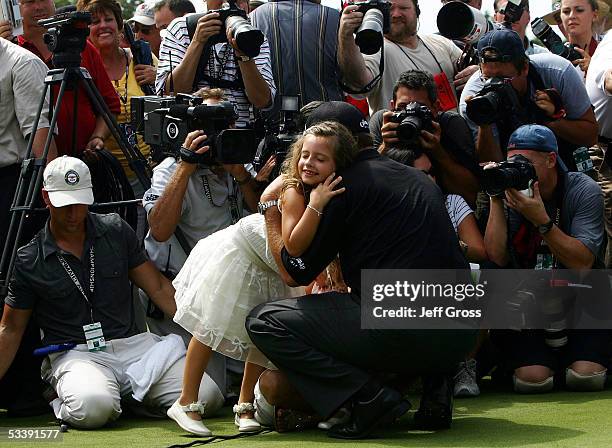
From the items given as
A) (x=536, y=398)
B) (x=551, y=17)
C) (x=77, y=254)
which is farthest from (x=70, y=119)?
(x=551, y=17)

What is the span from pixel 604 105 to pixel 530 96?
0.61 m

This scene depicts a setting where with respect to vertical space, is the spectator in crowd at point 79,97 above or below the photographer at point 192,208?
above

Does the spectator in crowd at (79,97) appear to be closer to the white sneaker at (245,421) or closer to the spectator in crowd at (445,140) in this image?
the spectator in crowd at (445,140)

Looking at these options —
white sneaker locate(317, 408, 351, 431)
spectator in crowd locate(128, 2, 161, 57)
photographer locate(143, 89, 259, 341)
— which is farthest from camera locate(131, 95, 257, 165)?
spectator in crowd locate(128, 2, 161, 57)

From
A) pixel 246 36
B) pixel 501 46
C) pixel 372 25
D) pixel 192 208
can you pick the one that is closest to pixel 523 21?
pixel 501 46

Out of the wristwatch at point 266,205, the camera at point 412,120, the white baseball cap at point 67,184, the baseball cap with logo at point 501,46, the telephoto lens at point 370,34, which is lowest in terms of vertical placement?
the wristwatch at point 266,205

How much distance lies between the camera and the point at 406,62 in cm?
799

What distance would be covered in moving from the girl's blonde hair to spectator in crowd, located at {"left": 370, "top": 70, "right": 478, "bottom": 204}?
1123 mm

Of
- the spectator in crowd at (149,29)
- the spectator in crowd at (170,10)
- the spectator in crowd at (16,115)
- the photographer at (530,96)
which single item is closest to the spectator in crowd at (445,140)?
the photographer at (530,96)

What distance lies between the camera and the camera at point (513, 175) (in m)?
6.55

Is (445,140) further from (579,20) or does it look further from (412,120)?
(579,20)

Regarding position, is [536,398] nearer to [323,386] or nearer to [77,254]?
[323,386]

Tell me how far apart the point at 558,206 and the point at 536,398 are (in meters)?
1.07

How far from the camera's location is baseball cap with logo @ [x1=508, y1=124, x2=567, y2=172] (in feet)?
22.3
